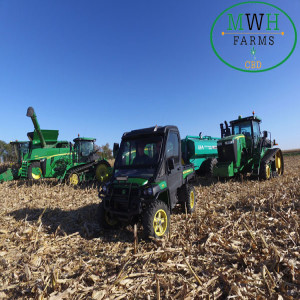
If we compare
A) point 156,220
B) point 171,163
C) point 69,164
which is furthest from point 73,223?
point 69,164

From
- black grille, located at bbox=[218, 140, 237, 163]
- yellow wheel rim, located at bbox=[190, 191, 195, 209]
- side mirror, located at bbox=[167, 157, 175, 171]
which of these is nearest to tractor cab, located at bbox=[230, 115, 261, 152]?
black grille, located at bbox=[218, 140, 237, 163]

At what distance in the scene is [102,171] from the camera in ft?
38.4

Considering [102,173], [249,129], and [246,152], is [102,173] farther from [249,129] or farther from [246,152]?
[249,129]

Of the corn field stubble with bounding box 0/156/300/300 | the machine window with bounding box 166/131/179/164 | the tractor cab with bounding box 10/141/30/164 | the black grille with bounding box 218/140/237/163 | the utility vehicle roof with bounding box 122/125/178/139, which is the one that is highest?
the tractor cab with bounding box 10/141/30/164

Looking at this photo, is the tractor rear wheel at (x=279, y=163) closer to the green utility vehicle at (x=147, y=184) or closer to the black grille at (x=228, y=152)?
the black grille at (x=228, y=152)

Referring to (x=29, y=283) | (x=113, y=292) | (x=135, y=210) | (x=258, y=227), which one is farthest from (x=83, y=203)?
(x=258, y=227)

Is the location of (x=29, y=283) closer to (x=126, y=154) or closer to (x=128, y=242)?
(x=128, y=242)

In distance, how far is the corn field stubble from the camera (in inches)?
99.7

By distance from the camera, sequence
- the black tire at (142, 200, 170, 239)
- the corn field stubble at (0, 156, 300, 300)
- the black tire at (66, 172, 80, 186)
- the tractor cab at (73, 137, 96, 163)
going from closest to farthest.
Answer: the corn field stubble at (0, 156, 300, 300)
the black tire at (142, 200, 170, 239)
the black tire at (66, 172, 80, 186)
the tractor cab at (73, 137, 96, 163)

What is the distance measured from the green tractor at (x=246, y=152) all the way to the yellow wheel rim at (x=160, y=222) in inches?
217

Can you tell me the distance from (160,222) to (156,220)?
6.7 inches

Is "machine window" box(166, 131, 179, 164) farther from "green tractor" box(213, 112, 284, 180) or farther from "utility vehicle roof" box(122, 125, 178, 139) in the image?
"green tractor" box(213, 112, 284, 180)

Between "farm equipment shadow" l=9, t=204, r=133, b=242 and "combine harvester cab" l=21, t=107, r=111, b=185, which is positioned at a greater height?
"combine harvester cab" l=21, t=107, r=111, b=185

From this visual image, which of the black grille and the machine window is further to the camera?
the black grille
